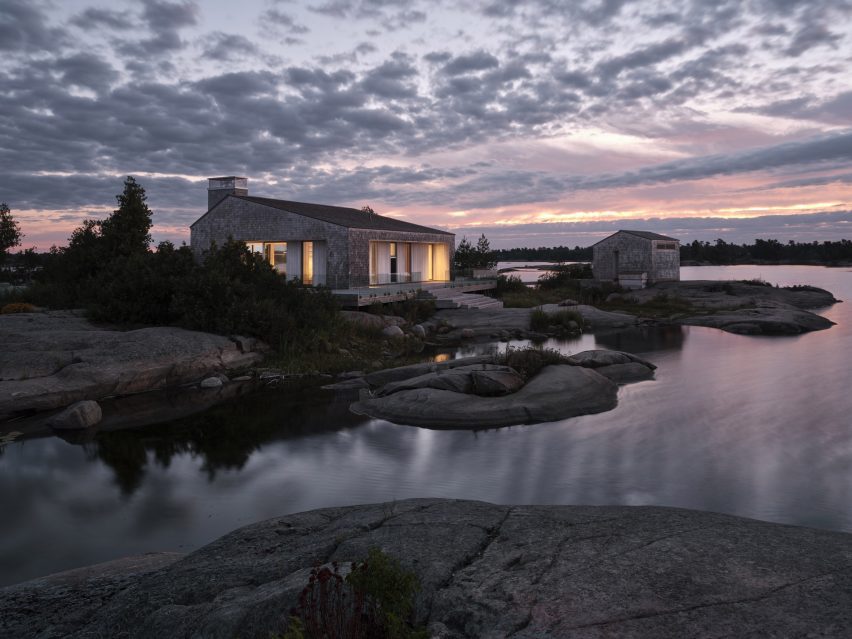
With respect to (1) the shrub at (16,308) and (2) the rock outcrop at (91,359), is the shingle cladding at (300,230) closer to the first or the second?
(1) the shrub at (16,308)

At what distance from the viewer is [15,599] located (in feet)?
20.9

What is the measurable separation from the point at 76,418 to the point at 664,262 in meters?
42.8

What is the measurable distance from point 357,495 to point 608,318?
26520 millimetres

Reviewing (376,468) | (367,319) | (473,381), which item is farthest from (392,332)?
(376,468)

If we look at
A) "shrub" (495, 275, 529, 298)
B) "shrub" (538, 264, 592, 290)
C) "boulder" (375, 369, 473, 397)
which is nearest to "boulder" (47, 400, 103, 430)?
"boulder" (375, 369, 473, 397)

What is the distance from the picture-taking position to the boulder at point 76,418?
14.2m

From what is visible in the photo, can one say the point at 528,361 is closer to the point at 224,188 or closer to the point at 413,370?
the point at 413,370

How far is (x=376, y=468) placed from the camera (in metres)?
11.7

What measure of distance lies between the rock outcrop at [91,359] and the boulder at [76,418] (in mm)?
1414

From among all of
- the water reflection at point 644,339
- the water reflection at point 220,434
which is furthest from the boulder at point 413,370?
the water reflection at point 644,339

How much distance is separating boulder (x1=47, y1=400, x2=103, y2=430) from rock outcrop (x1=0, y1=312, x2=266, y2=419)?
1.41 m

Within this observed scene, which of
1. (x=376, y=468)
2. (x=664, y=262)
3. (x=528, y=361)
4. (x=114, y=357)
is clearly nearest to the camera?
(x=376, y=468)

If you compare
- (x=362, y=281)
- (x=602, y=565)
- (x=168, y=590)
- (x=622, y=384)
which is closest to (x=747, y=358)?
(x=622, y=384)

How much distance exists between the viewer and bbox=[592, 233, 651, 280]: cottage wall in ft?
154
